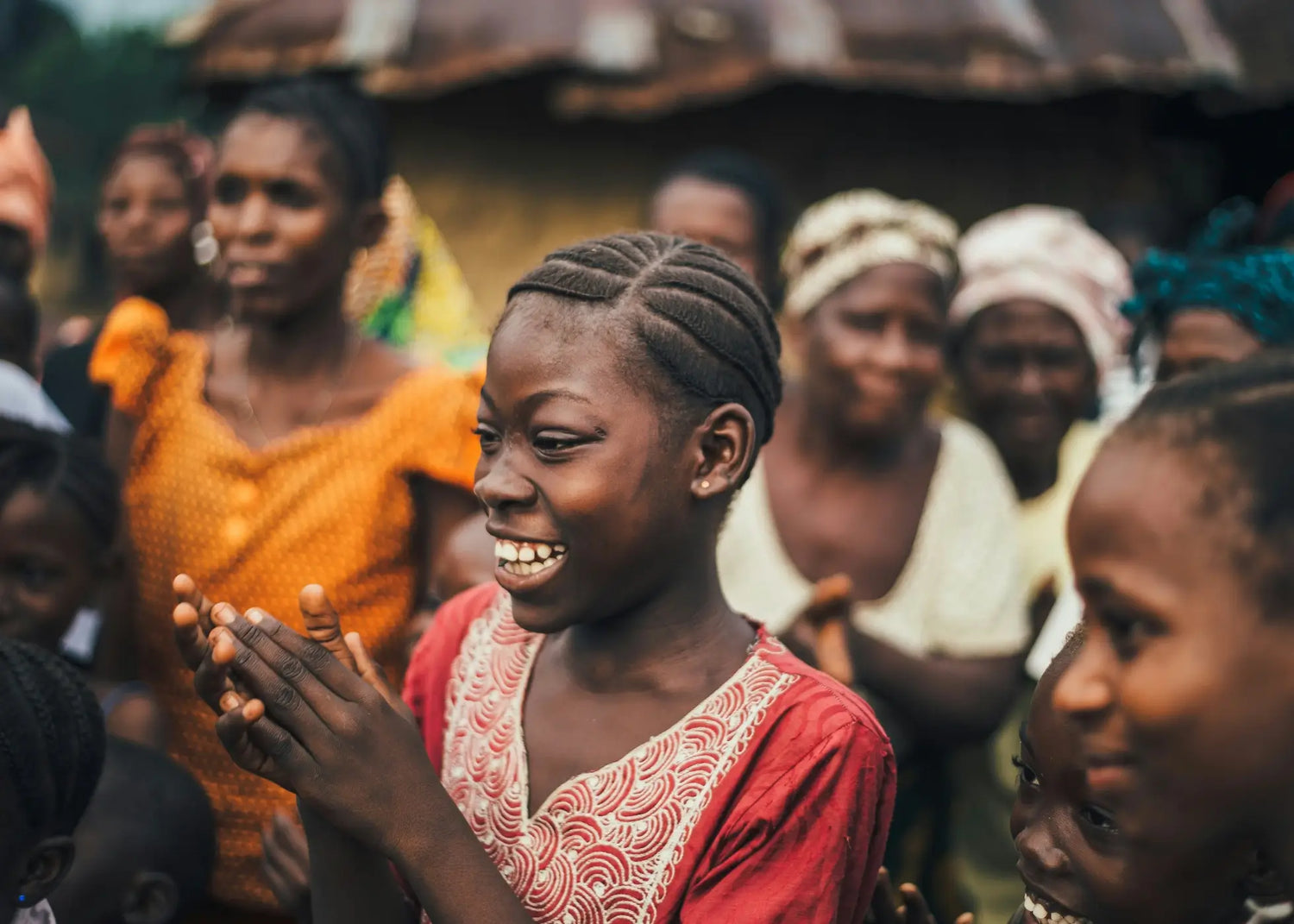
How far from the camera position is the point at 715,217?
411 cm

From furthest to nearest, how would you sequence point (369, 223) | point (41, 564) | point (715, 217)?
point (715, 217) < point (369, 223) < point (41, 564)

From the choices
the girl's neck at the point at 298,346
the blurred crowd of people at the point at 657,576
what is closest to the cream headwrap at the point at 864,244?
the blurred crowd of people at the point at 657,576

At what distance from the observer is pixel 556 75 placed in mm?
6434

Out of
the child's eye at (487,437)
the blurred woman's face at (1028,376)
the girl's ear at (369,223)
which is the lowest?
the blurred woman's face at (1028,376)

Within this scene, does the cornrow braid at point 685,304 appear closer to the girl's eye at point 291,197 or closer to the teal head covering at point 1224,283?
the girl's eye at point 291,197

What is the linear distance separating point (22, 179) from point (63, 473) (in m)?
1.59

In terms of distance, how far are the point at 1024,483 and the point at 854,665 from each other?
41.0 inches

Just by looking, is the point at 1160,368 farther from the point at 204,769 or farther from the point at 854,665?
Result: the point at 204,769

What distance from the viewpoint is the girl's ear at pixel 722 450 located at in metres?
2.04

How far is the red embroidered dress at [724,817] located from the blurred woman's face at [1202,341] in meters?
1.54

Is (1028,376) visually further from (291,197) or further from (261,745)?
(261,745)

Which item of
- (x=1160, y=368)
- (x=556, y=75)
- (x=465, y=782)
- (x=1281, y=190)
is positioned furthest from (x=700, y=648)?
(x=556, y=75)

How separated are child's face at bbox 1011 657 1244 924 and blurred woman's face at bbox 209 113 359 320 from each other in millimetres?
1852

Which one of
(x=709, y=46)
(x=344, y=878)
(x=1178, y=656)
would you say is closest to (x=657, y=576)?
(x=344, y=878)
